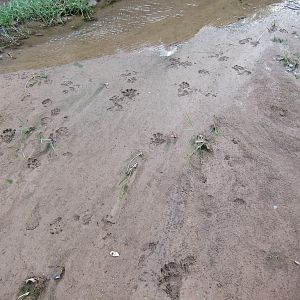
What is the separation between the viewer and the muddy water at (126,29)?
5.56 metres

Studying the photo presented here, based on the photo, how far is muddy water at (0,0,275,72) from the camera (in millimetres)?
5562

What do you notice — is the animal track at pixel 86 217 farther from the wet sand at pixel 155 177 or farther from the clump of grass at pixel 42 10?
the clump of grass at pixel 42 10

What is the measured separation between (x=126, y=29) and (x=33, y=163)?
3.12m

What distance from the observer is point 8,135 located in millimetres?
4148

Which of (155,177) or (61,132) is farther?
(61,132)

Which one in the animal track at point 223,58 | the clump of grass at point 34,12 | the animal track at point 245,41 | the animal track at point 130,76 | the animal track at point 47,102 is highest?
the clump of grass at point 34,12

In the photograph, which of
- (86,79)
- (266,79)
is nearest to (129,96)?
(86,79)

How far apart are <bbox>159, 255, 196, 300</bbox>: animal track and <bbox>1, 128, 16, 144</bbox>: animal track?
2170mm

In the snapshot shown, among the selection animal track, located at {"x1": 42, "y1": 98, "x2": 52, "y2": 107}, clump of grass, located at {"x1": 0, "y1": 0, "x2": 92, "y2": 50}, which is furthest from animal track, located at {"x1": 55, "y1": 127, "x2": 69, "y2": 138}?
clump of grass, located at {"x1": 0, "y1": 0, "x2": 92, "y2": 50}

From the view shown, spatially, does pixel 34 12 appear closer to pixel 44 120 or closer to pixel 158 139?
pixel 44 120

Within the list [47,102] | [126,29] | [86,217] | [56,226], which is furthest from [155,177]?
[126,29]

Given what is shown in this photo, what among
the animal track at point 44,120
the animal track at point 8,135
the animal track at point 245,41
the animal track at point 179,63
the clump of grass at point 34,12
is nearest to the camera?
the animal track at point 8,135

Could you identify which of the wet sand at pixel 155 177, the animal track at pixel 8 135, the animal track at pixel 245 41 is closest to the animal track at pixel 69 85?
the wet sand at pixel 155 177

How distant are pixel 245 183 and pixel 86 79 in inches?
97.3
